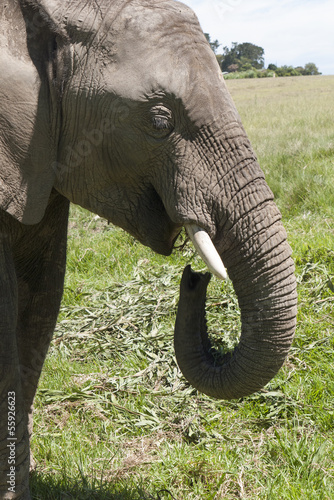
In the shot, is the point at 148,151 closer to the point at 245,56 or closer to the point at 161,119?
the point at 161,119

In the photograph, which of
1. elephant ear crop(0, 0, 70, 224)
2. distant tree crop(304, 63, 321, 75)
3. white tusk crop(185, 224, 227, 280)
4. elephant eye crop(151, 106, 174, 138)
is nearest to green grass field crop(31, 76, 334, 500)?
white tusk crop(185, 224, 227, 280)

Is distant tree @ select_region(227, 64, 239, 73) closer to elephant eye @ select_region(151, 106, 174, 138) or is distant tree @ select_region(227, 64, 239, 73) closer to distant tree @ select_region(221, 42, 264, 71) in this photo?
distant tree @ select_region(221, 42, 264, 71)

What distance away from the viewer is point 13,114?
233 centimetres

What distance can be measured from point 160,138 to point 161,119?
74 millimetres

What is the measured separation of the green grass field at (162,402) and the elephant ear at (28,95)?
1.55 meters

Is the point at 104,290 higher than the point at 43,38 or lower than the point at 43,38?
lower

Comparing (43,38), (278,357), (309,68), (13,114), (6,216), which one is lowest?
(278,357)

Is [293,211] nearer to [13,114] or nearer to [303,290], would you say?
[303,290]

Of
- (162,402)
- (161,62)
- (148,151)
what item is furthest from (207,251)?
(162,402)

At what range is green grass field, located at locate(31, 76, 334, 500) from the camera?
3193 millimetres

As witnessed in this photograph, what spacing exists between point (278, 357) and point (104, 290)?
3.29 meters

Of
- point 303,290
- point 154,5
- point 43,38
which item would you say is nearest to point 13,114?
point 43,38

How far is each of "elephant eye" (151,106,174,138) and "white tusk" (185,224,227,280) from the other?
36 cm

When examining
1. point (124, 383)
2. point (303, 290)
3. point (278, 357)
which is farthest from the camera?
point (303, 290)
